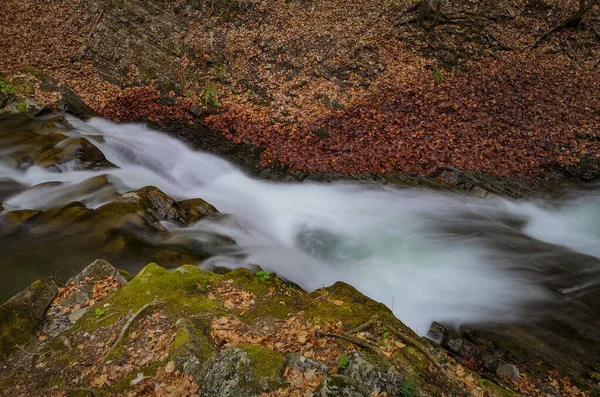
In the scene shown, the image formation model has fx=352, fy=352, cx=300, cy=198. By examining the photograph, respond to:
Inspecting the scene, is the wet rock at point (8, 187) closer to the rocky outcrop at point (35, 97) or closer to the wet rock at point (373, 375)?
the rocky outcrop at point (35, 97)

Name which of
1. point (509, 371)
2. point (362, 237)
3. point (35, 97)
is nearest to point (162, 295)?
point (509, 371)

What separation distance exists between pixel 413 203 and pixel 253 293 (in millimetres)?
6329

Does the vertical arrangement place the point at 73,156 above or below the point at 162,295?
above

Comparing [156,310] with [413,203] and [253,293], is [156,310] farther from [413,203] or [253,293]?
[413,203]

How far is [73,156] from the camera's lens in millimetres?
9242

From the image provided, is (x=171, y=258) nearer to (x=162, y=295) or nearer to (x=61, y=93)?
(x=162, y=295)

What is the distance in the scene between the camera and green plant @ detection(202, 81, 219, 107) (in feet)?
42.0

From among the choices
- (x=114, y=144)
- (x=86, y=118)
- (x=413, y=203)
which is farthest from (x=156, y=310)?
(x=86, y=118)

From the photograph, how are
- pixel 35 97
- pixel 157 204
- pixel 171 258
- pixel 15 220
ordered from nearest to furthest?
pixel 171 258 < pixel 15 220 < pixel 157 204 < pixel 35 97

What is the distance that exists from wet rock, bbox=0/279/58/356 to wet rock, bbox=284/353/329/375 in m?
3.28

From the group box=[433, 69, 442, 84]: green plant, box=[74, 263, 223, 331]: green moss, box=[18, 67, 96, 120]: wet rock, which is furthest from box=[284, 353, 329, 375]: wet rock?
box=[18, 67, 96, 120]: wet rock

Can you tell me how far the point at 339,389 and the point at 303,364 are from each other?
22.5 inches

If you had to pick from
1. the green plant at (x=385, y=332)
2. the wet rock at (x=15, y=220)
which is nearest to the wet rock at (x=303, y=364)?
the green plant at (x=385, y=332)

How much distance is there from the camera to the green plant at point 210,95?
42.0 feet
